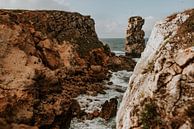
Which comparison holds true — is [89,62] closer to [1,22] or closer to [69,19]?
[69,19]

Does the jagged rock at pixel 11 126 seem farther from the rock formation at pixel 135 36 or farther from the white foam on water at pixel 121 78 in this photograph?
the rock formation at pixel 135 36

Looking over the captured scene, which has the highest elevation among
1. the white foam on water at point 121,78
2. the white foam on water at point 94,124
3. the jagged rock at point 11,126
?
the white foam on water at point 121,78

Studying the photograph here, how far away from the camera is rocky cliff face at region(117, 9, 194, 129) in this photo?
7598mm

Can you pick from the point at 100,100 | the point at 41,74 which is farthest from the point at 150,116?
the point at 100,100

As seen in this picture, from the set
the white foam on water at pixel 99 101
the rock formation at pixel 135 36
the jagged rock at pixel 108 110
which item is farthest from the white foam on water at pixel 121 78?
the rock formation at pixel 135 36

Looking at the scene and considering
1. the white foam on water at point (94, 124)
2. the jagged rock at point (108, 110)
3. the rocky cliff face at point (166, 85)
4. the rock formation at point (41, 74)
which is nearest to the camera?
the rocky cliff face at point (166, 85)

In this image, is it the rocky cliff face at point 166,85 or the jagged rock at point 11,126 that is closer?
the rocky cliff face at point 166,85

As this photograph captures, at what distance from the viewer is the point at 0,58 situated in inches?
1174

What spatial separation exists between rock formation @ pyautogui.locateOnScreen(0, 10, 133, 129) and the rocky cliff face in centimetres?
1779

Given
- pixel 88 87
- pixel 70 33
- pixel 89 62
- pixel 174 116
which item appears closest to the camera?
pixel 174 116

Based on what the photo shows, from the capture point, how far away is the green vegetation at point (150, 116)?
25.7 ft

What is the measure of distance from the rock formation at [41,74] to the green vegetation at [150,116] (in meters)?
18.4

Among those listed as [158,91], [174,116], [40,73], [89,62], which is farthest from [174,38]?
[89,62]

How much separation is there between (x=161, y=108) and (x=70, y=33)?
48116mm
